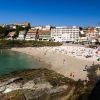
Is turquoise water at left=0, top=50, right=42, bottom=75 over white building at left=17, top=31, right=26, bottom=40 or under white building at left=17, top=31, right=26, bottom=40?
under

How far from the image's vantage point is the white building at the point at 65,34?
104 meters

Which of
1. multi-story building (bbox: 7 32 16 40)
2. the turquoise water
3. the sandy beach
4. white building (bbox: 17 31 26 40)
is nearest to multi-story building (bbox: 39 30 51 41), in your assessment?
white building (bbox: 17 31 26 40)

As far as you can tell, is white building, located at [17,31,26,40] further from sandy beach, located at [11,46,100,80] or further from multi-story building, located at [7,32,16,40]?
sandy beach, located at [11,46,100,80]

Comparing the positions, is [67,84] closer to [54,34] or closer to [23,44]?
[23,44]

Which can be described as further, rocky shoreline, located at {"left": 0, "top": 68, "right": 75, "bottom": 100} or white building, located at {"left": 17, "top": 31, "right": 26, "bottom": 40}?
white building, located at {"left": 17, "top": 31, "right": 26, "bottom": 40}

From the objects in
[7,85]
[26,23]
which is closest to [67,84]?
[7,85]

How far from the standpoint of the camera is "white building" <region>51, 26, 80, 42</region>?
10400cm

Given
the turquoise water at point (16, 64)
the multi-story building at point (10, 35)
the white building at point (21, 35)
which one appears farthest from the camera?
the white building at point (21, 35)

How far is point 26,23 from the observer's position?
514ft

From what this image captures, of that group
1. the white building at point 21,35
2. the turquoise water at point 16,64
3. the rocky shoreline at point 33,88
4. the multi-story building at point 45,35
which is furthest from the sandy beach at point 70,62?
the white building at point 21,35

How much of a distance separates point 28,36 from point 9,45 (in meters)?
24.0

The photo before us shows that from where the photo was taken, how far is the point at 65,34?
4149 inches

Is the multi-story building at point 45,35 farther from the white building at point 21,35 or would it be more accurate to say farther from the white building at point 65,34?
the white building at point 21,35

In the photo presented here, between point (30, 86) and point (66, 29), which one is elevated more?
point (66, 29)
